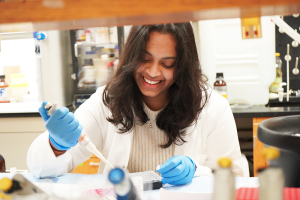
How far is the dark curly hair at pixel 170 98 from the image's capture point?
1453mm

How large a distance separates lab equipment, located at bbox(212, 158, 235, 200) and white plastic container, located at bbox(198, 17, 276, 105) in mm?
2201

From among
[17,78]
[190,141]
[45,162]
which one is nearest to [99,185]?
[45,162]

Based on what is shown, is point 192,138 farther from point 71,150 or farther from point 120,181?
point 120,181

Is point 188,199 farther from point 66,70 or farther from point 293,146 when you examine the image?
point 66,70

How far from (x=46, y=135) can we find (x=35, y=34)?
→ 1.86m

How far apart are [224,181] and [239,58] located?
2.35 metres

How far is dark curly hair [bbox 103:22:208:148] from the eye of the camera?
1.45 meters

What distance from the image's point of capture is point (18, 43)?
3.48 metres

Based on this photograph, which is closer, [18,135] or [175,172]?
[175,172]

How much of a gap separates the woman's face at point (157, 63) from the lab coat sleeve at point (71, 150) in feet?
0.98

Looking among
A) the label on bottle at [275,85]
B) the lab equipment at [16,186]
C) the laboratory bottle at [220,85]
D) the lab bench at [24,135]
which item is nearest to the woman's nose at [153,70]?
the lab equipment at [16,186]

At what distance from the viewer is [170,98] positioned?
1.59m

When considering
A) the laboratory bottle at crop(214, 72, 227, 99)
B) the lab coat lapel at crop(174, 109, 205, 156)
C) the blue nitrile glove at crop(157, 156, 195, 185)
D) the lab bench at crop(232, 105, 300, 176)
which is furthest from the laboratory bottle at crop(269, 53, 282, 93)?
the blue nitrile glove at crop(157, 156, 195, 185)

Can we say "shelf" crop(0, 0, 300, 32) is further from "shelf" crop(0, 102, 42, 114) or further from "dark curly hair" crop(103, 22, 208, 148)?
"shelf" crop(0, 102, 42, 114)
